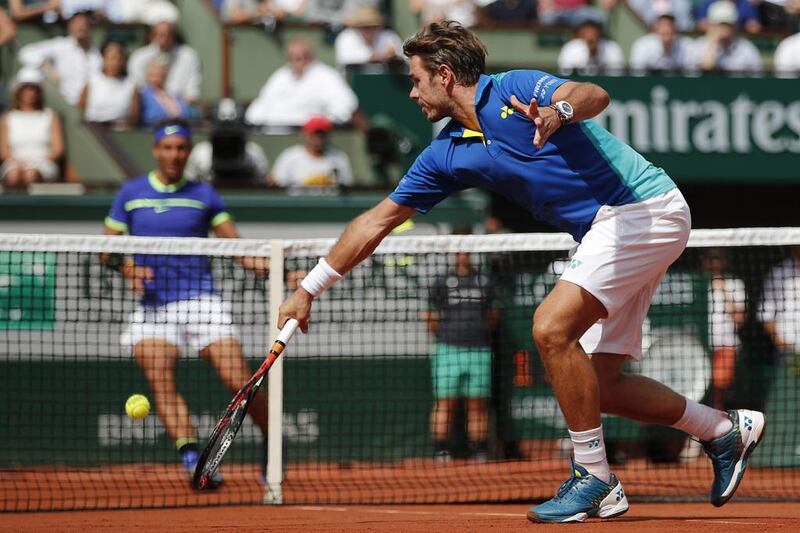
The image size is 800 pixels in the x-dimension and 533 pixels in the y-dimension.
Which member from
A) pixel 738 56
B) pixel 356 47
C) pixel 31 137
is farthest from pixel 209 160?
pixel 738 56

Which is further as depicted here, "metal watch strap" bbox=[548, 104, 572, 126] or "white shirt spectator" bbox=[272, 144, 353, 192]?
"white shirt spectator" bbox=[272, 144, 353, 192]

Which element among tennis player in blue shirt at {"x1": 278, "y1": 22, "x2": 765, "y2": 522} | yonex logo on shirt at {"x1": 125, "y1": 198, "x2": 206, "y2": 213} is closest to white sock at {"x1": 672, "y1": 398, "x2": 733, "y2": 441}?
tennis player in blue shirt at {"x1": 278, "y1": 22, "x2": 765, "y2": 522}

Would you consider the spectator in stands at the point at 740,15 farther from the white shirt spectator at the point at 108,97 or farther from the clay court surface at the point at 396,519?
the clay court surface at the point at 396,519

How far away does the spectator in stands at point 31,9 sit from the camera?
39.4ft

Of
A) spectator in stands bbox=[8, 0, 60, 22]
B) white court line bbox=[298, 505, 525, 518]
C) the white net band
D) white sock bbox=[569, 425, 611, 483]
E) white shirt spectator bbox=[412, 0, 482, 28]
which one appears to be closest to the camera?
white sock bbox=[569, 425, 611, 483]

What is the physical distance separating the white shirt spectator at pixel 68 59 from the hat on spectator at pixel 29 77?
409 millimetres

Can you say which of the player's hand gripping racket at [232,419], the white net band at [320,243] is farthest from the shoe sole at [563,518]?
the white net band at [320,243]

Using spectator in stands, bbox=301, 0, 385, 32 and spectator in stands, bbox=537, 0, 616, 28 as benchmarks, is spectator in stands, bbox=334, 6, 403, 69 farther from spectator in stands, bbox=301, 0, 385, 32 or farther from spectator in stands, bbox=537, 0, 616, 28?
spectator in stands, bbox=537, 0, 616, 28

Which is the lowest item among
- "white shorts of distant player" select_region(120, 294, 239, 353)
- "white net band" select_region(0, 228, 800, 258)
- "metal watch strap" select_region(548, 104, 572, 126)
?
"white shorts of distant player" select_region(120, 294, 239, 353)

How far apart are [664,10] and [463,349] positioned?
5761 millimetres

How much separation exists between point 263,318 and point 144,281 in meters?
0.94

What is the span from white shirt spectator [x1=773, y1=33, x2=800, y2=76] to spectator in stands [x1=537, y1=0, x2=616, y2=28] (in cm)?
164

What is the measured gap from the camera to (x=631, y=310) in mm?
5914

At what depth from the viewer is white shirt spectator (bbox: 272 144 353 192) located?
1054 centimetres
